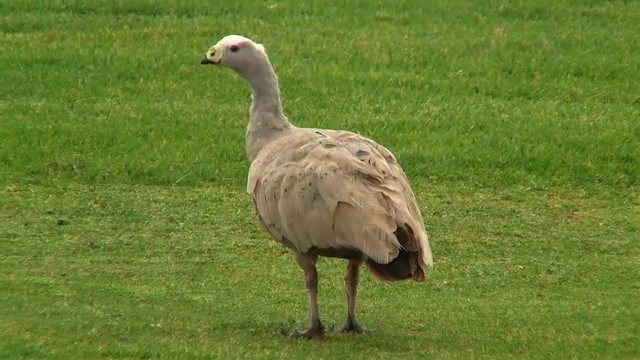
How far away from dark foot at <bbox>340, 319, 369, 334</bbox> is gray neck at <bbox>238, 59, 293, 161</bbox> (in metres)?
1.35

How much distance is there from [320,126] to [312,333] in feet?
17.4

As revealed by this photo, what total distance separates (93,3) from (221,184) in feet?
17.8

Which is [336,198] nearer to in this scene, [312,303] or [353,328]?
[312,303]

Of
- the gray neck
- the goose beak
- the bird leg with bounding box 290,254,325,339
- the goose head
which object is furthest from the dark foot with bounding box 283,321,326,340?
the goose beak

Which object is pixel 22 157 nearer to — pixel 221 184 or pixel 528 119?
pixel 221 184

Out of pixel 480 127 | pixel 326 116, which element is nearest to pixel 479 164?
pixel 480 127

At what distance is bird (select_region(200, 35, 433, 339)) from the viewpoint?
24.3ft

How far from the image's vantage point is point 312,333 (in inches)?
312

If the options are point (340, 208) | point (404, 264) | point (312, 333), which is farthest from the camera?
point (312, 333)

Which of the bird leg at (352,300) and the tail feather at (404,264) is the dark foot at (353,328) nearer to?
the bird leg at (352,300)

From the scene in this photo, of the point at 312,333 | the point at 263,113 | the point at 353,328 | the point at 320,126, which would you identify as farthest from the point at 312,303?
the point at 320,126

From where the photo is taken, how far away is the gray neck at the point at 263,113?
872cm

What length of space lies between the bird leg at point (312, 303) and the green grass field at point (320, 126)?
0.47ft

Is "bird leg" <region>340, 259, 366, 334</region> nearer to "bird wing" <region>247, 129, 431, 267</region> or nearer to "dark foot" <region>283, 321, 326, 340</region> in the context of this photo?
"dark foot" <region>283, 321, 326, 340</region>
